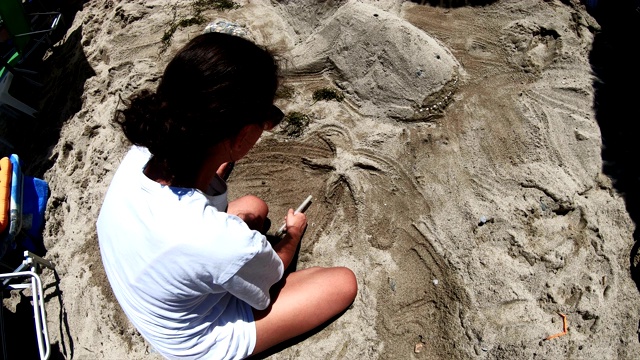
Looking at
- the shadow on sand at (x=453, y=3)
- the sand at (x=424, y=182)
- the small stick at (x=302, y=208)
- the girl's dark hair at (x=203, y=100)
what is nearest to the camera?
the girl's dark hair at (x=203, y=100)

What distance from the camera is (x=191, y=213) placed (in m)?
1.40

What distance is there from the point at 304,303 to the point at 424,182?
104 centimetres

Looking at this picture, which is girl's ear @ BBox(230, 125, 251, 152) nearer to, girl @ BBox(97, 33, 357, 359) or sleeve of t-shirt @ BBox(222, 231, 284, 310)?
girl @ BBox(97, 33, 357, 359)

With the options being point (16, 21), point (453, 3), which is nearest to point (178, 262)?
point (453, 3)

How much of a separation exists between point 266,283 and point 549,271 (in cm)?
141

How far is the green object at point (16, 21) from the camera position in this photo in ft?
11.6

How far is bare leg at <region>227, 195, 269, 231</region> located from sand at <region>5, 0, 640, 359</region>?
0.23m

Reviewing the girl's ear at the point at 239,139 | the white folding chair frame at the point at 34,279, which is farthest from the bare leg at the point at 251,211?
the white folding chair frame at the point at 34,279

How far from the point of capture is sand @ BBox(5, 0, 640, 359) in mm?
2107

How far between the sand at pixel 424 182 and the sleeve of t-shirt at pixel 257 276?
62 centimetres

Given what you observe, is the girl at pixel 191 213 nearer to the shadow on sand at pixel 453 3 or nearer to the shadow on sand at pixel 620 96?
the shadow on sand at pixel 620 96

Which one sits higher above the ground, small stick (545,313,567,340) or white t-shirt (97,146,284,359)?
white t-shirt (97,146,284,359)

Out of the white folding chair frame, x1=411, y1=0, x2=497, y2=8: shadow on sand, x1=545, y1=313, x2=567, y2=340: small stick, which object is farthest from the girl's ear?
x1=411, y1=0, x2=497, y2=8: shadow on sand

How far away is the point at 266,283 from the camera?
1.66m
